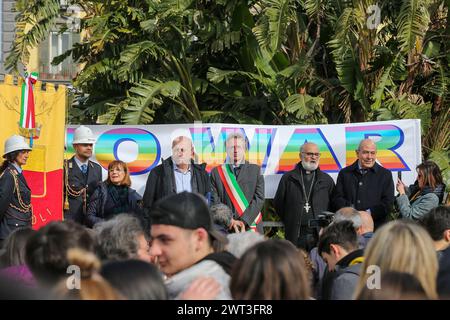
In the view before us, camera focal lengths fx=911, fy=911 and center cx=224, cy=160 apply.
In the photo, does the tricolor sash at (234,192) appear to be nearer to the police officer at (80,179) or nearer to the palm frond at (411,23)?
the police officer at (80,179)

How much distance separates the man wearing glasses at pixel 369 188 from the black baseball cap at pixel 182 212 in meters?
5.26

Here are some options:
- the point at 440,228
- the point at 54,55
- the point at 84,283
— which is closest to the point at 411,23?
the point at 440,228

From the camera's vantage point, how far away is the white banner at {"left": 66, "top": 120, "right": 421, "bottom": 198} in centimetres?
1090

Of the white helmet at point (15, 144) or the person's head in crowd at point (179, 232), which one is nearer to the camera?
the person's head in crowd at point (179, 232)

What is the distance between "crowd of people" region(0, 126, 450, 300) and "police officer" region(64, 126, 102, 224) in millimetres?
14

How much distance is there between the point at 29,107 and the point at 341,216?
4348mm

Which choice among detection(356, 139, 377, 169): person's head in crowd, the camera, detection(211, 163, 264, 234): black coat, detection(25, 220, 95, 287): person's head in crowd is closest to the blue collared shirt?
detection(211, 163, 264, 234): black coat

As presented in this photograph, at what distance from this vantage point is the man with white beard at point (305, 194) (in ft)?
32.0

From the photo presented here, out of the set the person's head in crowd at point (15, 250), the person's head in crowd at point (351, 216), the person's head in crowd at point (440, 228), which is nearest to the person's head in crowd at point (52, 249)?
the person's head in crowd at point (15, 250)

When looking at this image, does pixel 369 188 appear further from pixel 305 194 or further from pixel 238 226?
pixel 238 226

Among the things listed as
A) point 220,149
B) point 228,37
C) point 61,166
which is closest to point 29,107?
point 61,166

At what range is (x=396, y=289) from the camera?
12.7 ft

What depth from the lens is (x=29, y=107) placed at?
9953 mm
